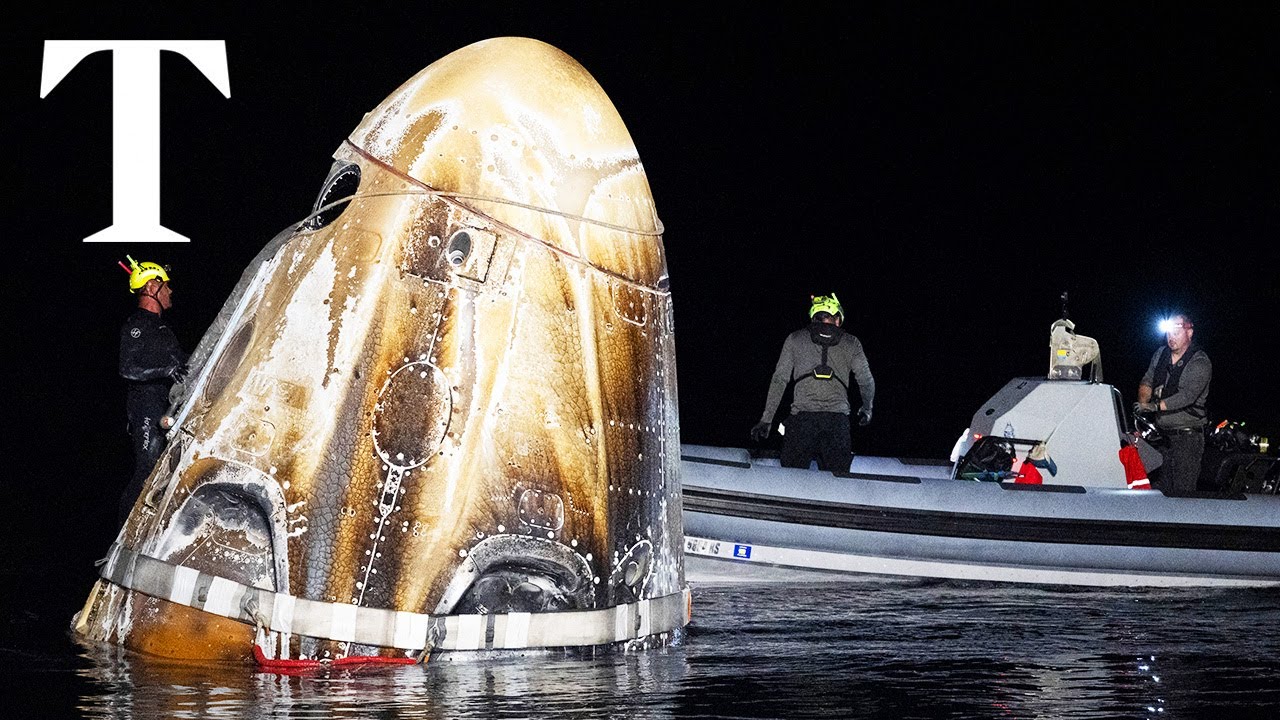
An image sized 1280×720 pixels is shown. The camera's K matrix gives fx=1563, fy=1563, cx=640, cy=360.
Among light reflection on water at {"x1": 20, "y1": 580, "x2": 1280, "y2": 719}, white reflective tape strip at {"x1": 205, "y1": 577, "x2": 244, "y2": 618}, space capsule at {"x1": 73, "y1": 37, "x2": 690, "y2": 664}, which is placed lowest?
light reflection on water at {"x1": 20, "y1": 580, "x2": 1280, "y2": 719}

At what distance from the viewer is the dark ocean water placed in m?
3.79

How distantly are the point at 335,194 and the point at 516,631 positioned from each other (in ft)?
4.53

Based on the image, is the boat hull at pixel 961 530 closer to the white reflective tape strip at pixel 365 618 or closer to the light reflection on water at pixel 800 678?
the light reflection on water at pixel 800 678

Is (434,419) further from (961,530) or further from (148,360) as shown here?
(961,530)

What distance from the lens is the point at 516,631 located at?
424 centimetres

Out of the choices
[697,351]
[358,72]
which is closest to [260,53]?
[358,72]

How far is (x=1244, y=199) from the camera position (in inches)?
1638

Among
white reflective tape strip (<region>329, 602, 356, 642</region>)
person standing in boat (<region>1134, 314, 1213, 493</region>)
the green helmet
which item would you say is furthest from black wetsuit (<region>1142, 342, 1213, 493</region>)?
white reflective tape strip (<region>329, 602, 356, 642</region>)

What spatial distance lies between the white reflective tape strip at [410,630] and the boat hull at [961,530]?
4.67 metres

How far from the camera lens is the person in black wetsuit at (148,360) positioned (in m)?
6.71

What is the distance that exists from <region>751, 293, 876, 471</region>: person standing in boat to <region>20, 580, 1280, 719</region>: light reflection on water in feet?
8.90

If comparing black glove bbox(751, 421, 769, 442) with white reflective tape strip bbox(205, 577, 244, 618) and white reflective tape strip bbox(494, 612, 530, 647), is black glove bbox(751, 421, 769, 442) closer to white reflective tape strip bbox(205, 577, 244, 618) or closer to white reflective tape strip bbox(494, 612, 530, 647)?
white reflective tape strip bbox(494, 612, 530, 647)

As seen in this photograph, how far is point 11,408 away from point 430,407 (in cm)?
2152

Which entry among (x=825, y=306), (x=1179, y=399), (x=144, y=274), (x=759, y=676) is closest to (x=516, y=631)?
(x=759, y=676)
